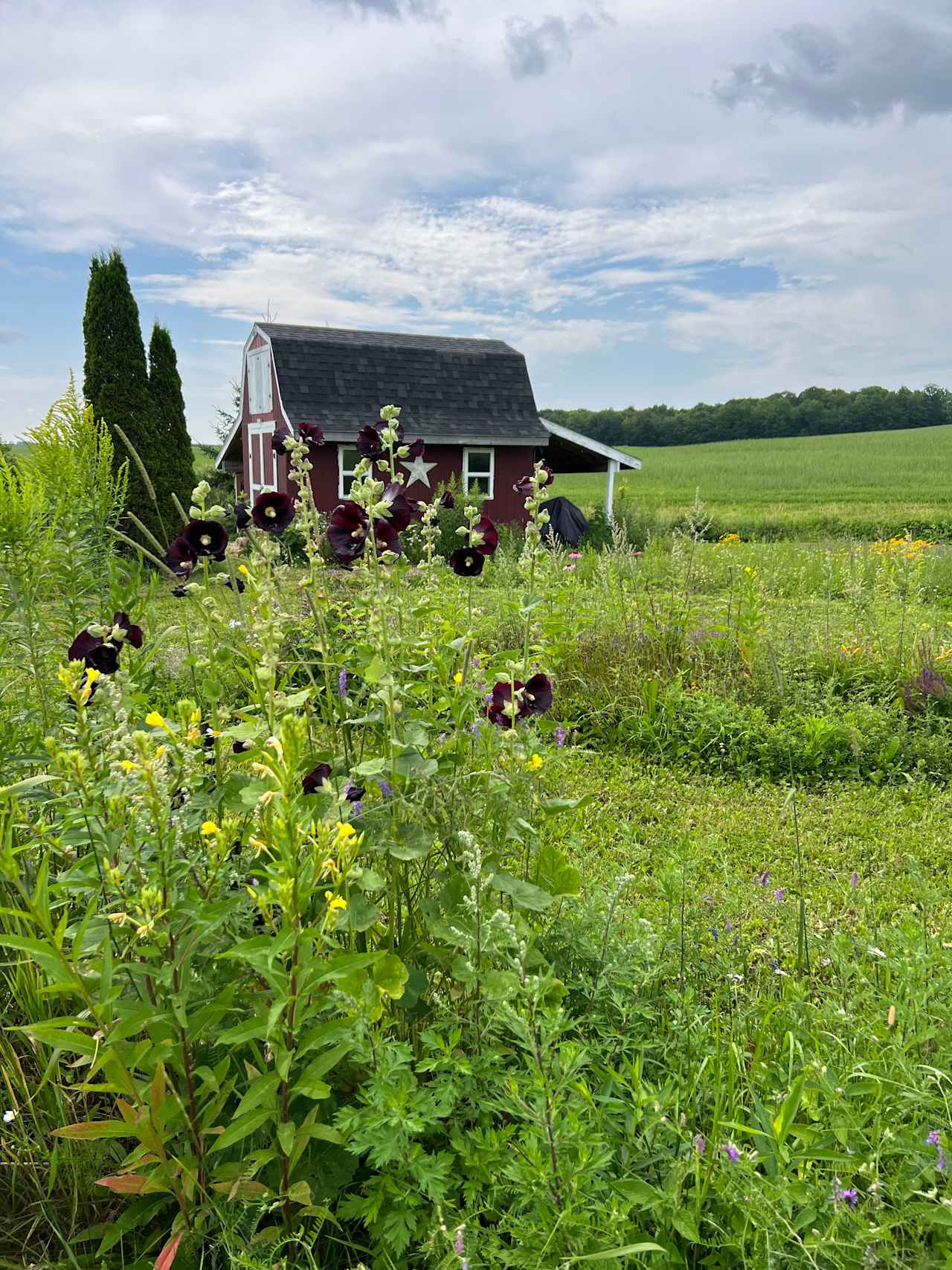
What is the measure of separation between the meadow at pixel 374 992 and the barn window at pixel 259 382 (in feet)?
59.7

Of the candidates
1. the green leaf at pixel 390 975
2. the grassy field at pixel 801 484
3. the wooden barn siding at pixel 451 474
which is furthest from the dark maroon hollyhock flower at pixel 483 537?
the grassy field at pixel 801 484

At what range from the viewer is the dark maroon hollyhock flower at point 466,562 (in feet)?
9.11

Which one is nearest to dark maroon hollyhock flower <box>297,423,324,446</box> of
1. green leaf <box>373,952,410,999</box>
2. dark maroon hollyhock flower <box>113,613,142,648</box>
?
dark maroon hollyhock flower <box>113,613,142,648</box>

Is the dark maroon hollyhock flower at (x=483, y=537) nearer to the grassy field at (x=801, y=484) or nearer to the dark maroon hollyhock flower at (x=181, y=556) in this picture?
the dark maroon hollyhock flower at (x=181, y=556)

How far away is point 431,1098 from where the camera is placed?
1.72m

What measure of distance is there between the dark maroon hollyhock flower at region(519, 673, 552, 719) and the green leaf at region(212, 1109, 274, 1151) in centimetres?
127

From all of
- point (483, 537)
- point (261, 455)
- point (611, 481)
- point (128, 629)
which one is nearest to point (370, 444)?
point (483, 537)

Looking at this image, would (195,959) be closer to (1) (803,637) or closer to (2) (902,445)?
(1) (803,637)

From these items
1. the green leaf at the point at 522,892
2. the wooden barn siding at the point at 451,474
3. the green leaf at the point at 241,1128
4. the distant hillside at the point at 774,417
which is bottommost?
the green leaf at the point at 241,1128

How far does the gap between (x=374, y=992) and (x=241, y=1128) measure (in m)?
0.34

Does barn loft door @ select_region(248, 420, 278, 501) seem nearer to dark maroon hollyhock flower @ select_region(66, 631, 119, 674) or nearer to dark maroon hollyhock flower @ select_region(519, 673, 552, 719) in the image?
dark maroon hollyhock flower @ select_region(66, 631, 119, 674)

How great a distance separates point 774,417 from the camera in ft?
238

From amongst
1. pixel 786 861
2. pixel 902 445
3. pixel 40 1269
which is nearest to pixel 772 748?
pixel 786 861

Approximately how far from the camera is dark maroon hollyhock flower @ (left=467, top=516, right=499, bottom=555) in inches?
112
